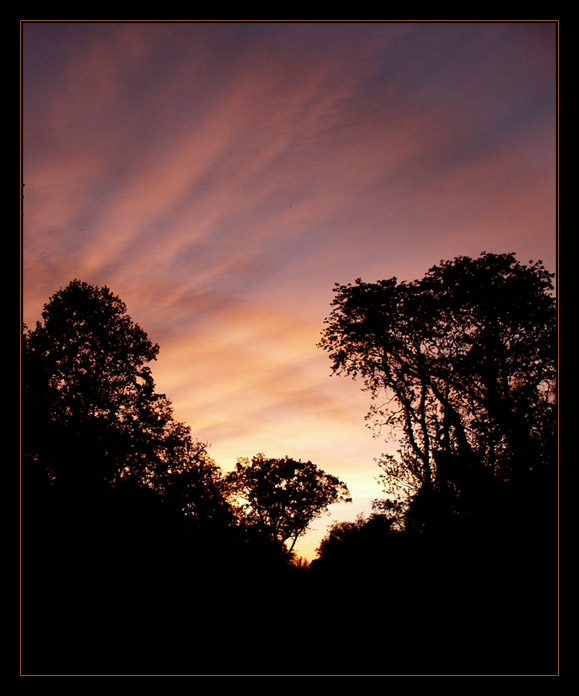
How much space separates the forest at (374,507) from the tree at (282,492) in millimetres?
31910

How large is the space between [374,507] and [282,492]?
122 feet

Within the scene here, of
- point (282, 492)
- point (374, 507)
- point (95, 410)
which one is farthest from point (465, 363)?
point (282, 492)

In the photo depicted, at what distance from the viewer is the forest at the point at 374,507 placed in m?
13.3

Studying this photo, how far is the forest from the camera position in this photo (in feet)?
43.7

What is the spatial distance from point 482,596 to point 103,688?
14513 mm

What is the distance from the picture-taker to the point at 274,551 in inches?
1484

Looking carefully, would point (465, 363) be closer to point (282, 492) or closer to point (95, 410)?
point (95, 410)

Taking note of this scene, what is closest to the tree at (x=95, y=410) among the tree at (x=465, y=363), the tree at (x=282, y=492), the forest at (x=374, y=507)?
the forest at (x=374, y=507)

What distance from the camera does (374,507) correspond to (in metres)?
28.1

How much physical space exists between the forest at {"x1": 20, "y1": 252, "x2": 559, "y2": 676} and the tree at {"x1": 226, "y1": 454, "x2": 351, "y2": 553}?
105 feet

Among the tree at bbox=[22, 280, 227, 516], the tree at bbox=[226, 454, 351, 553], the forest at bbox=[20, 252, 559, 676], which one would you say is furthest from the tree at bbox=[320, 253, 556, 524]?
the tree at bbox=[226, 454, 351, 553]

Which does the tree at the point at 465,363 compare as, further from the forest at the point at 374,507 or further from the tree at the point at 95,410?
the tree at the point at 95,410

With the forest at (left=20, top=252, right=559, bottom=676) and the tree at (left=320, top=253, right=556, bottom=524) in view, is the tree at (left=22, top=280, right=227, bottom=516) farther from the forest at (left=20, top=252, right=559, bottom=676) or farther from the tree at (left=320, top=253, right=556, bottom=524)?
the tree at (left=320, top=253, right=556, bottom=524)

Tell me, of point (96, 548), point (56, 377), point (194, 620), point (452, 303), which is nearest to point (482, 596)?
point (194, 620)
